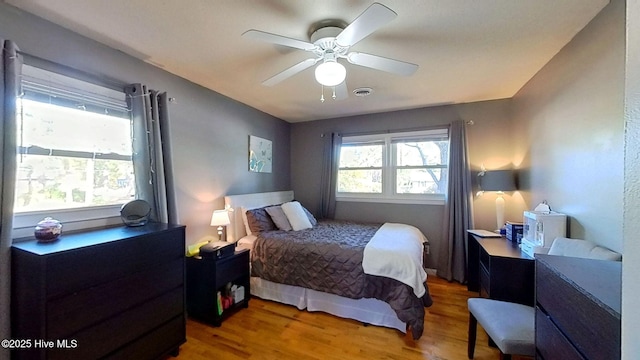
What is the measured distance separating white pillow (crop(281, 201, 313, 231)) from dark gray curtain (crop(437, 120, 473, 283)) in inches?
74.8

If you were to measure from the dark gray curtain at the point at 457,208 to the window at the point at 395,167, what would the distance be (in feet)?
0.58

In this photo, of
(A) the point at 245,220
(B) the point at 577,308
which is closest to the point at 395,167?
(A) the point at 245,220

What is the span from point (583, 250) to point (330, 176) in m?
3.04

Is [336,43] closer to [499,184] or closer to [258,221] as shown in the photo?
[258,221]

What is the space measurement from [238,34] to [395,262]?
7.25ft

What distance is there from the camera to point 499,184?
9.77 ft

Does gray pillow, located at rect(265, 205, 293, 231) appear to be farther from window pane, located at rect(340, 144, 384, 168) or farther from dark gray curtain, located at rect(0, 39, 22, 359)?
dark gray curtain, located at rect(0, 39, 22, 359)

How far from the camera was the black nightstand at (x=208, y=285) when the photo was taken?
7.70 ft

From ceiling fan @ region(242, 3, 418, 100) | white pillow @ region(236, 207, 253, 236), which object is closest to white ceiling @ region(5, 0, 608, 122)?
ceiling fan @ region(242, 3, 418, 100)

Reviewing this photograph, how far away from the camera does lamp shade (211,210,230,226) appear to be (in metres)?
2.69

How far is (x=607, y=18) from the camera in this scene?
1.57 metres

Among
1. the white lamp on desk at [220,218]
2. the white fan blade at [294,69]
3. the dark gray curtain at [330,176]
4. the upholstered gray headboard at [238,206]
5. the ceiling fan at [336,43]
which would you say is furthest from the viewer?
the dark gray curtain at [330,176]

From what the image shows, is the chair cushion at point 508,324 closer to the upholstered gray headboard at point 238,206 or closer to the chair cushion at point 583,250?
the chair cushion at point 583,250

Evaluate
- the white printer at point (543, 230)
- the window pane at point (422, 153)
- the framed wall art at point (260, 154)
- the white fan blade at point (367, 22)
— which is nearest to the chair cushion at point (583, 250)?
the white printer at point (543, 230)
